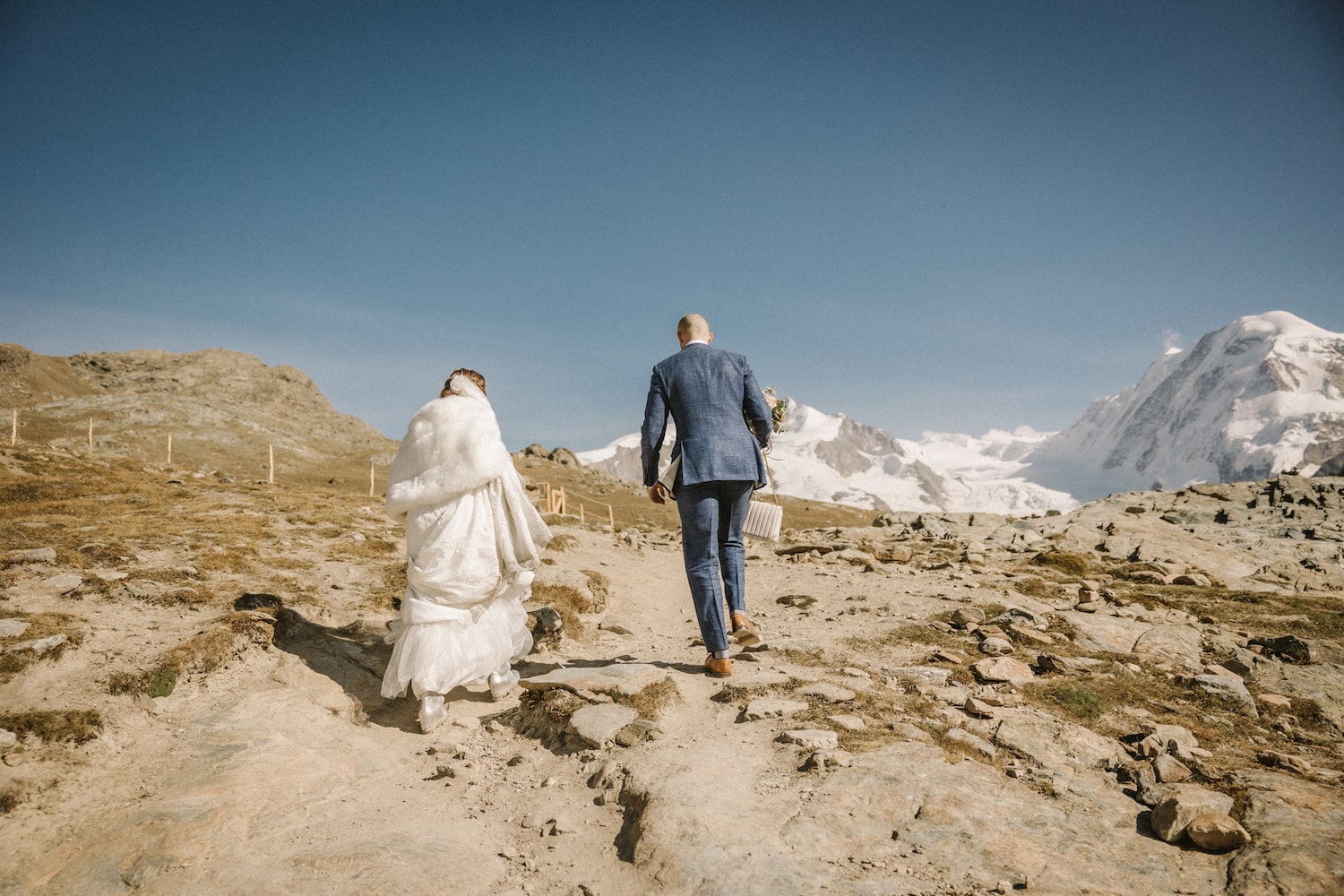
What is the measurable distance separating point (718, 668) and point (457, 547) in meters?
2.40

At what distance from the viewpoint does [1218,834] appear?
10.2 ft

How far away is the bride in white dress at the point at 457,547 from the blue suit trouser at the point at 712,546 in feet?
4.59

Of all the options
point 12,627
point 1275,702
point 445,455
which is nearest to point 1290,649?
point 1275,702

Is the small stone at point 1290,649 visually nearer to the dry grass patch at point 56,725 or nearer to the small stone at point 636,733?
the small stone at point 636,733

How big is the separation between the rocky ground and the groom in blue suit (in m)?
0.68

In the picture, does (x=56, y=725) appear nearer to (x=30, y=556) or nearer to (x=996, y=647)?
(x=30, y=556)

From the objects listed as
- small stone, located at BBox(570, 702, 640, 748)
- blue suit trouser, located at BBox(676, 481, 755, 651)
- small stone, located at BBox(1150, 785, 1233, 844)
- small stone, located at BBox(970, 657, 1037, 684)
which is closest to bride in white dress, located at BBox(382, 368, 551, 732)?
small stone, located at BBox(570, 702, 640, 748)

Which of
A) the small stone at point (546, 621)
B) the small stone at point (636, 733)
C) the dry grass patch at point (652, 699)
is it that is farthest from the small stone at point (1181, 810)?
the small stone at point (546, 621)

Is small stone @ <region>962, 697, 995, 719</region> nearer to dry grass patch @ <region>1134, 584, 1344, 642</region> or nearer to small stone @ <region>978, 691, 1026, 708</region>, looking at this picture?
small stone @ <region>978, 691, 1026, 708</region>

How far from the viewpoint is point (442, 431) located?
570cm

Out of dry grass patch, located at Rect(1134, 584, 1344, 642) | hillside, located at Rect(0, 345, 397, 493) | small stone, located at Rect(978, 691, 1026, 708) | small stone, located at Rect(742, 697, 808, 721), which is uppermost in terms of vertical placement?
hillside, located at Rect(0, 345, 397, 493)

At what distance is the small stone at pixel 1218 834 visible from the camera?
310 cm

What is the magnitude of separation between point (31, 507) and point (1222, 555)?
→ 22.3 meters

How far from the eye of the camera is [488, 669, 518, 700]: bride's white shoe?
18.9 feet
